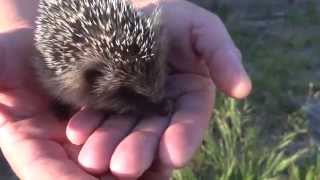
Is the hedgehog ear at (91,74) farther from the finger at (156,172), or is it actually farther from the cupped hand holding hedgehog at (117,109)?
the finger at (156,172)

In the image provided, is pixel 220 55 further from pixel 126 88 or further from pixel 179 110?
pixel 126 88

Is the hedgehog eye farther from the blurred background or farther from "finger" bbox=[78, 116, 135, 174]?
the blurred background

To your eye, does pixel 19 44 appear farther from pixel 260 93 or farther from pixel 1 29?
pixel 260 93

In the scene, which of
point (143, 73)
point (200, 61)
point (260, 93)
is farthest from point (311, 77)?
point (143, 73)

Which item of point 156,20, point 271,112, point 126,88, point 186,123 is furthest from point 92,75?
point 271,112

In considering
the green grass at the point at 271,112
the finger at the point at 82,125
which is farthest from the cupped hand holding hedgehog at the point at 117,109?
the green grass at the point at 271,112

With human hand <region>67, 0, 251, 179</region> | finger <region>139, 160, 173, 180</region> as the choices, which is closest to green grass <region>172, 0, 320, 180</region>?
human hand <region>67, 0, 251, 179</region>
